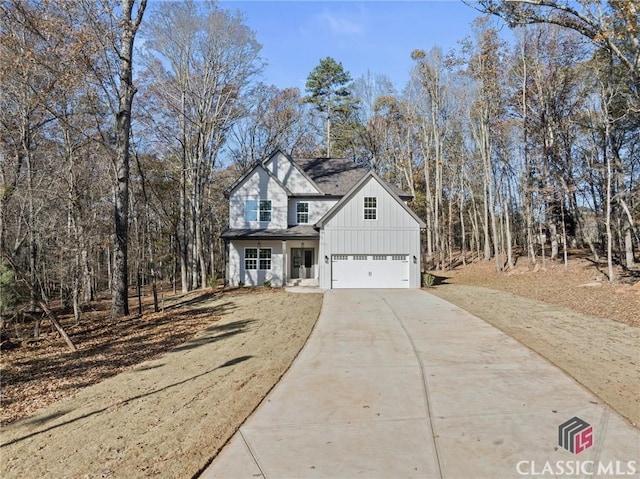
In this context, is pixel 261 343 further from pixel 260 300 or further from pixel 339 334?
pixel 260 300

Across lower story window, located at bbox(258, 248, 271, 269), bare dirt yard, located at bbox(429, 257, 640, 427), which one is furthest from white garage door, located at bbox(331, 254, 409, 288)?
lower story window, located at bbox(258, 248, 271, 269)

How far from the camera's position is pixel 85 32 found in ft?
41.0

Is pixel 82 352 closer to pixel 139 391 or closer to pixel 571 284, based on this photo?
pixel 139 391

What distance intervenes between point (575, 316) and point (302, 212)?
596 inches

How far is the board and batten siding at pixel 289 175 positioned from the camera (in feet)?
77.7

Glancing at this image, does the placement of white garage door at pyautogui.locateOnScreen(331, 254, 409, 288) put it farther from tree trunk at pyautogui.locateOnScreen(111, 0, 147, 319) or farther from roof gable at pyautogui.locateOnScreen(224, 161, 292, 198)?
tree trunk at pyautogui.locateOnScreen(111, 0, 147, 319)

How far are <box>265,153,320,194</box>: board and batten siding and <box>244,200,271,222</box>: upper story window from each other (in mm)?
1803

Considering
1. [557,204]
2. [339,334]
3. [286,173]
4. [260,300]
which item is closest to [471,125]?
[557,204]

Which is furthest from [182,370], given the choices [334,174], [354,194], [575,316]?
[334,174]

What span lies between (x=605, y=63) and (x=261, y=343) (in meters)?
18.7

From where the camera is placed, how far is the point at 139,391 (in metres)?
6.68

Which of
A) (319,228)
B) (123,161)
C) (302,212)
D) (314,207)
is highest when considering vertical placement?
(123,161)

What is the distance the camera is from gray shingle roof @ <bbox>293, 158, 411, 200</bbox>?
23.9 metres

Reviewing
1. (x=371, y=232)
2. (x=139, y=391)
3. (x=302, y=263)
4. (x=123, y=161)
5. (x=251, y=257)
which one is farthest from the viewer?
(x=302, y=263)
